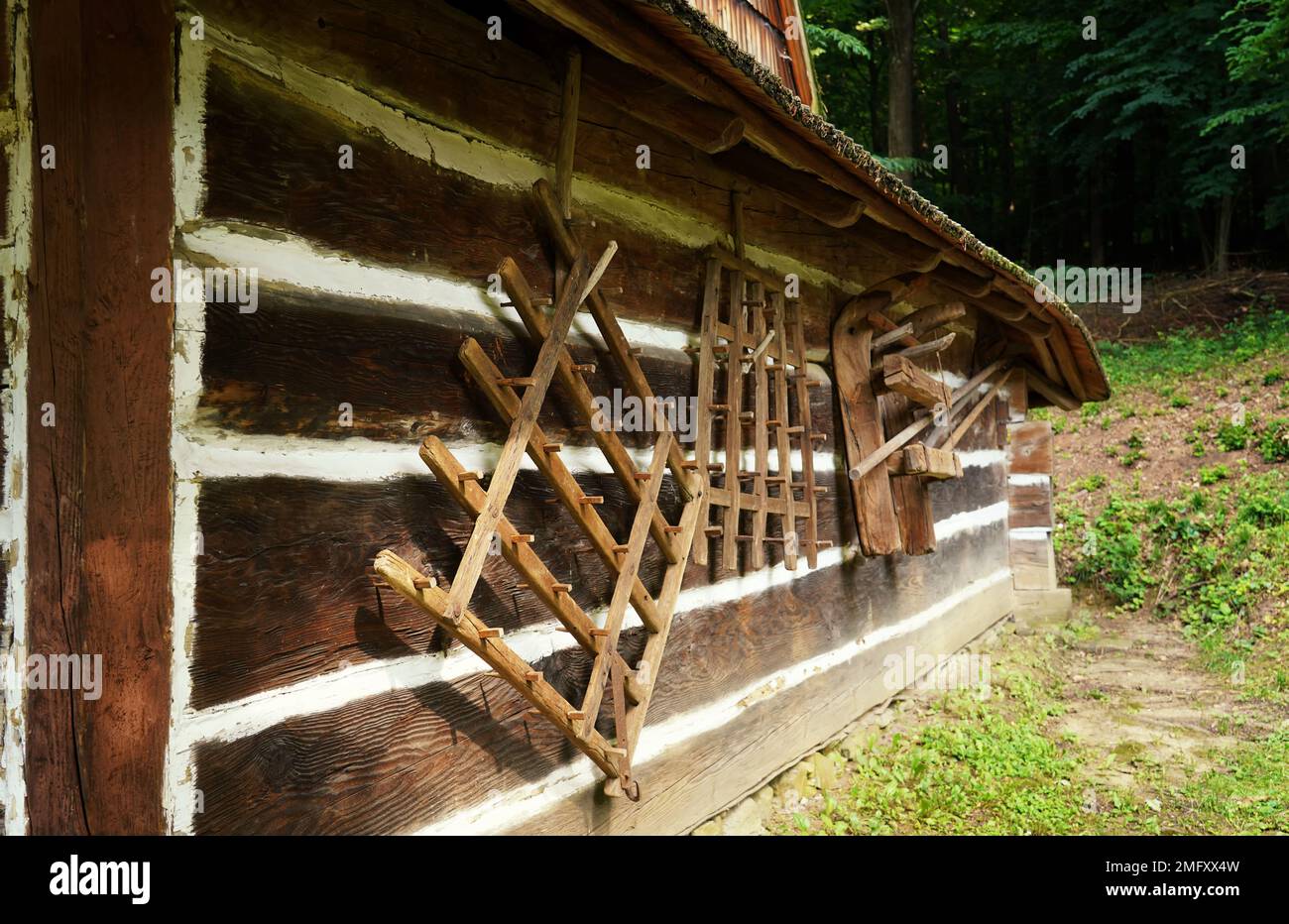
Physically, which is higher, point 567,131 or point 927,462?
point 567,131

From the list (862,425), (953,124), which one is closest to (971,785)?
(862,425)

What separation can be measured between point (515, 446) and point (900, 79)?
14552 mm

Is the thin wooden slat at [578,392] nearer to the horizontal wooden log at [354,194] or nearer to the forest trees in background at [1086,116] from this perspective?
the horizontal wooden log at [354,194]

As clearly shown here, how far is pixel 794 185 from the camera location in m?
3.95

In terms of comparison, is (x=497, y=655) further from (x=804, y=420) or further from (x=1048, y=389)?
(x=1048, y=389)

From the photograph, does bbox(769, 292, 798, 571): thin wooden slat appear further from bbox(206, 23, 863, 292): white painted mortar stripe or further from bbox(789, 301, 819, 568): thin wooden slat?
bbox(206, 23, 863, 292): white painted mortar stripe

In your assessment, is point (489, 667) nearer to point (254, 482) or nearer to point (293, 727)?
point (293, 727)

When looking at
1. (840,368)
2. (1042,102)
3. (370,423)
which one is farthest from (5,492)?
(1042,102)

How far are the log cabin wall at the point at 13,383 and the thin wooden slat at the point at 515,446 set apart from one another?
3.13ft

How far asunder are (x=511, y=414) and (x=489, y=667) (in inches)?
29.1

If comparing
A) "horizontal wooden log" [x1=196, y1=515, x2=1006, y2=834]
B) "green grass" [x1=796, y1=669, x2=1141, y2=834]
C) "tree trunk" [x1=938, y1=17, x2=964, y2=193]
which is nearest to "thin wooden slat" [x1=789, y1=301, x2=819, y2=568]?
A: "horizontal wooden log" [x1=196, y1=515, x2=1006, y2=834]

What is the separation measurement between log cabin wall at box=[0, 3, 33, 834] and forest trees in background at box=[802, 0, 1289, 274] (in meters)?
11.0

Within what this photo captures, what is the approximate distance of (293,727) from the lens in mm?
2150

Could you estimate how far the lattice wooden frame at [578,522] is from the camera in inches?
94.6
